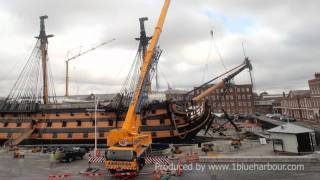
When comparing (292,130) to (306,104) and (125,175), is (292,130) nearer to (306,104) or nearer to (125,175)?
(125,175)

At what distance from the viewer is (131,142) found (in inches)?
756

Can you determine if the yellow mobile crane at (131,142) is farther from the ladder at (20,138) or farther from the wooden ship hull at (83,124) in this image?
the ladder at (20,138)

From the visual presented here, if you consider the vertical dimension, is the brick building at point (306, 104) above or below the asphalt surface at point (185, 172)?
above

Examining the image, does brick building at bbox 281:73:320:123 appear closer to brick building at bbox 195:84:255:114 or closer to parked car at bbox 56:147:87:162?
brick building at bbox 195:84:255:114

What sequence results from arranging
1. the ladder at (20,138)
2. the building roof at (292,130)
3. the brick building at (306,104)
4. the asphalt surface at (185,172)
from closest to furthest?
the asphalt surface at (185,172) → the building roof at (292,130) → the ladder at (20,138) → the brick building at (306,104)

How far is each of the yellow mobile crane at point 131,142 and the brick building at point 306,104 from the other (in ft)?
165

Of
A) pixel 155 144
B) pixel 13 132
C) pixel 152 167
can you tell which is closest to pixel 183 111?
pixel 155 144

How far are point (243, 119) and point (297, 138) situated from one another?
5648 cm

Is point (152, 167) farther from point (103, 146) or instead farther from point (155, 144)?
point (103, 146)

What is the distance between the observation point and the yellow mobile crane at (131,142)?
17.5 metres

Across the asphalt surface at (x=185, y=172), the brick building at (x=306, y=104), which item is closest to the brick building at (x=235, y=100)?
the brick building at (x=306, y=104)

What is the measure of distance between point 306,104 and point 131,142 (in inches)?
2530

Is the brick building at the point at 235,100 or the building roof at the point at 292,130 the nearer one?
the building roof at the point at 292,130

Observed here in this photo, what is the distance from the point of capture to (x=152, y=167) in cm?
2083
